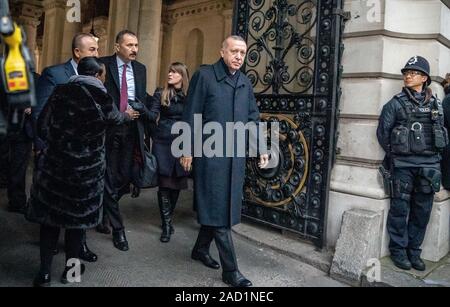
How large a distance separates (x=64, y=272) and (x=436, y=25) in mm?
4254

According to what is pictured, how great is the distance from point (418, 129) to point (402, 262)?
1.32 meters

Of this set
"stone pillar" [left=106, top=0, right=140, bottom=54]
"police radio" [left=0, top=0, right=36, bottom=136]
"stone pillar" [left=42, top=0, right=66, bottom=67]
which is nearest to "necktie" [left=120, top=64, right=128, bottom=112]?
"police radio" [left=0, top=0, right=36, bottom=136]

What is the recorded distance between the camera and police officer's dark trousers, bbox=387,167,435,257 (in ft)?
12.5

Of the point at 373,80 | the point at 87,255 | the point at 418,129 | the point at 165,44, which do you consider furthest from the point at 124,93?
the point at 165,44

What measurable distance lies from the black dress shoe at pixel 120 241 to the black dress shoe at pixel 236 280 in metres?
1.23

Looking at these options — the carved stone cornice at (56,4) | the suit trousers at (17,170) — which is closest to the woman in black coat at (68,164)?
the suit trousers at (17,170)

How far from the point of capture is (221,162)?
3326 mm

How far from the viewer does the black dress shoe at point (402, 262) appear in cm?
380

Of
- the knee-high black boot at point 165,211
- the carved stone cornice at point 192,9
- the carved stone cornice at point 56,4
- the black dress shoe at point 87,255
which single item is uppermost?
the carved stone cornice at point 192,9

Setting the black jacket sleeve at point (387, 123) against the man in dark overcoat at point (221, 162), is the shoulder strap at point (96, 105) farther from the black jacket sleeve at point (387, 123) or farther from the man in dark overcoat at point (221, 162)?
the black jacket sleeve at point (387, 123)

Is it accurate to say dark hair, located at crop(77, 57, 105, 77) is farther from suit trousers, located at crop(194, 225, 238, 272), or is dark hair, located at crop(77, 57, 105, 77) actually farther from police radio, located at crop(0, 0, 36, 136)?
suit trousers, located at crop(194, 225, 238, 272)

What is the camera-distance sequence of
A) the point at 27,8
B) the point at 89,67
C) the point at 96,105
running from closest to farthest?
the point at 96,105 → the point at 89,67 → the point at 27,8

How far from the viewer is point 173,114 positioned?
445 cm

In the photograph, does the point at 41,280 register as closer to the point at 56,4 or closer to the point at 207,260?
the point at 207,260
